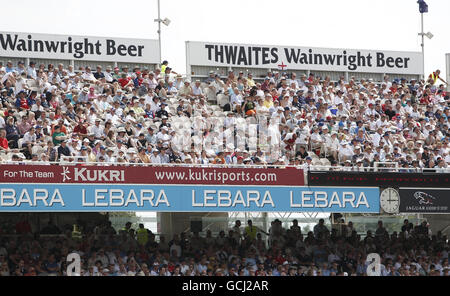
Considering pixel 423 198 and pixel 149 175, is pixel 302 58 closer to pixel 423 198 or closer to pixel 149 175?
pixel 423 198

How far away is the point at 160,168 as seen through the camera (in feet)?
80.0

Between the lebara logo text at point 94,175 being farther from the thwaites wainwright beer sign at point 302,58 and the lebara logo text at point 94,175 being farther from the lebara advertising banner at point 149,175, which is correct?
the thwaites wainwright beer sign at point 302,58

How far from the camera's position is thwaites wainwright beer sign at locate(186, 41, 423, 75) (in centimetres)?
3578

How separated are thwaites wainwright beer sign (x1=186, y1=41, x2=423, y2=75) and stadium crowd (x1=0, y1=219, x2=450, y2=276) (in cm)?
931

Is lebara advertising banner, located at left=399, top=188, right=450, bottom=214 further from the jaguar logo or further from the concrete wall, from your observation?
the concrete wall

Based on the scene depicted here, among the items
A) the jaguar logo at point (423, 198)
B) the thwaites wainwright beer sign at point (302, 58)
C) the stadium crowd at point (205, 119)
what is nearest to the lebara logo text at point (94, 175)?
the stadium crowd at point (205, 119)

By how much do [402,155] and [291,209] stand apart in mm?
4721

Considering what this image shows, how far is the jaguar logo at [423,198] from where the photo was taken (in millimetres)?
26500

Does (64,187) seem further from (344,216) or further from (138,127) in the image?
(344,216)

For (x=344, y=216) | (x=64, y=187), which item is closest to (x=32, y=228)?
(x=64, y=187)

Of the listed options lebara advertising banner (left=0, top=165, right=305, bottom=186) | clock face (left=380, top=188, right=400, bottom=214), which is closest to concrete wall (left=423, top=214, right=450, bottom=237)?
clock face (left=380, top=188, right=400, bottom=214)

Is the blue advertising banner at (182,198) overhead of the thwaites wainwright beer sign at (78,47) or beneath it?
beneath

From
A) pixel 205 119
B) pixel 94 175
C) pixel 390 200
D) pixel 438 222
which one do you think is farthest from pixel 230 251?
pixel 438 222

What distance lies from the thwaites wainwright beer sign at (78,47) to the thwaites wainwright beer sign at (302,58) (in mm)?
1640
